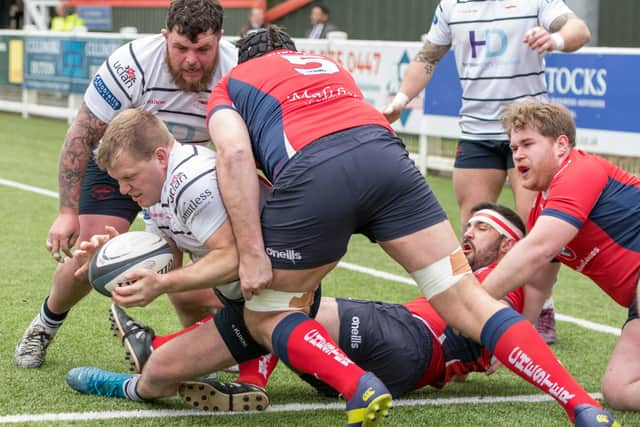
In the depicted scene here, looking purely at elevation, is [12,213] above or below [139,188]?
below

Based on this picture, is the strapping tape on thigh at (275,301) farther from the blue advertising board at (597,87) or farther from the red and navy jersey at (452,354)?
the blue advertising board at (597,87)

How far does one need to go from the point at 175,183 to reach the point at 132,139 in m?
0.25

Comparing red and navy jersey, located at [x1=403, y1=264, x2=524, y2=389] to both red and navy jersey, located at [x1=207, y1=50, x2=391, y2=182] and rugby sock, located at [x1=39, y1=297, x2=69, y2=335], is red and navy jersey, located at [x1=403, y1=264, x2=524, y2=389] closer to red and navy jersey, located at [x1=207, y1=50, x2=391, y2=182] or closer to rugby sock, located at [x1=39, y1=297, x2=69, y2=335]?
Result: red and navy jersey, located at [x1=207, y1=50, x2=391, y2=182]

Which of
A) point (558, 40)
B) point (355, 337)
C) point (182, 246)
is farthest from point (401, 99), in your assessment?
point (182, 246)

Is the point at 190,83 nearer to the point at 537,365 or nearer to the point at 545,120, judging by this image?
the point at 545,120

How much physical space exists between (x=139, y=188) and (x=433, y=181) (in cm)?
891

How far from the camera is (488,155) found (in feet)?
21.1

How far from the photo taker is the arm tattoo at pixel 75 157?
5082 millimetres

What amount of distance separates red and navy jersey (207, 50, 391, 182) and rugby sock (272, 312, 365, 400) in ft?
1.90

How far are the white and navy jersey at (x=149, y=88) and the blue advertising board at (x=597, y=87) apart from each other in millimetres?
6064

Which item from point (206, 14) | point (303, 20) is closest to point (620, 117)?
point (206, 14)

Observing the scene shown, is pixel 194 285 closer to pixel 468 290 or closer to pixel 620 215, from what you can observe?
pixel 468 290

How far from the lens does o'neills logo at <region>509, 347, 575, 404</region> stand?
3.87 meters

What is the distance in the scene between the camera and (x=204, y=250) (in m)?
4.34
